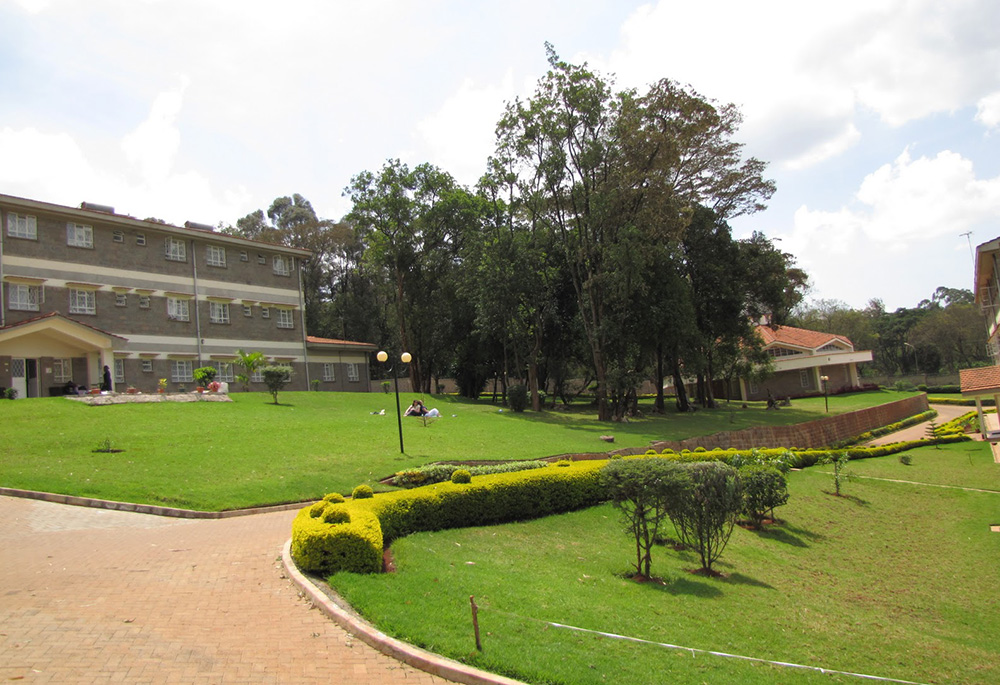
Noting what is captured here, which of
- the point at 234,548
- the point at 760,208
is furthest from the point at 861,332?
the point at 234,548

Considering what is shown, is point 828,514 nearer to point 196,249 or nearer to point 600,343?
point 600,343

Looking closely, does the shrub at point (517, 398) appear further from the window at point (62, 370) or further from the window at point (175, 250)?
the window at point (62, 370)

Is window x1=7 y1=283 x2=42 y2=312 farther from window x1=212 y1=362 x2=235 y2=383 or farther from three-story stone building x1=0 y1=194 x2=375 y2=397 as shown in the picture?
window x1=212 y1=362 x2=235 y2=383

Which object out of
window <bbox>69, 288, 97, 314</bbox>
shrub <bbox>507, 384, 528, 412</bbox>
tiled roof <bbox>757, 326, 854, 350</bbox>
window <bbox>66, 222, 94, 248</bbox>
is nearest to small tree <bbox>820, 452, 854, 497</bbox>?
shrub <bbox>507, 384, 528, 412</bbox>

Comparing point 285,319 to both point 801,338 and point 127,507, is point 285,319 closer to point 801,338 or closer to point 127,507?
point 127,507

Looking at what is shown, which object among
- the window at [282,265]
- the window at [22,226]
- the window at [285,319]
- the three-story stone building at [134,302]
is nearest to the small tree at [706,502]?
the three-story stone building at [134,302]

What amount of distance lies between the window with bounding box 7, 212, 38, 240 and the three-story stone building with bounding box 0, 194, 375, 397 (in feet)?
0.13

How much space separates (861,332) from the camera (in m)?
78.5

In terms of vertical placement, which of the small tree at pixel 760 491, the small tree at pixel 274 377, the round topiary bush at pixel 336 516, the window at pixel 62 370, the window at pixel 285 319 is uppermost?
the window at pixel 285 319

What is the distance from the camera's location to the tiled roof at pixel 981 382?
28406 mm

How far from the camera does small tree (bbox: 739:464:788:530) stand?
49.6ft

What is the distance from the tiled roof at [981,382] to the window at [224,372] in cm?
3692

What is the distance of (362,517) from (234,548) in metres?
2.17

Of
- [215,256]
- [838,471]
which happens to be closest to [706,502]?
[838,471]
